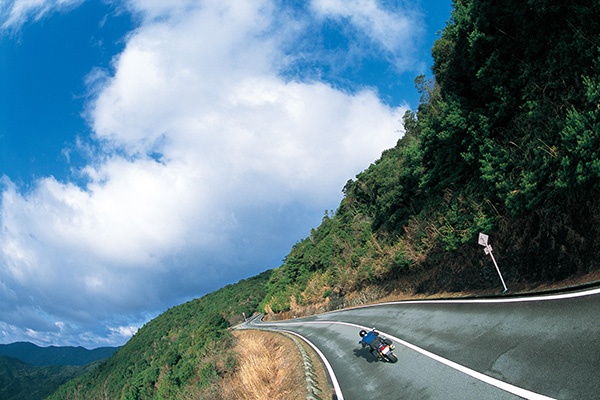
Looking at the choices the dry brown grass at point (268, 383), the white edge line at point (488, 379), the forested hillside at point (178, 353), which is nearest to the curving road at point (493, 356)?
the white edge line at point (488, 379)

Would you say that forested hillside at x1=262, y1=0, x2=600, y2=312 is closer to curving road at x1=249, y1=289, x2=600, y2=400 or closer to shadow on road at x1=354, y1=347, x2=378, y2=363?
curving road at x1=249, y1=289, x2=600, y2=400

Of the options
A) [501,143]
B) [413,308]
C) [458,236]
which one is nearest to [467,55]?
[501,143]

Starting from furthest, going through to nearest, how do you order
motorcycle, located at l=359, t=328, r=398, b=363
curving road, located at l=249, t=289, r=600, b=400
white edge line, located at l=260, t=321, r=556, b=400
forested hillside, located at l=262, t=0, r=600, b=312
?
forested hillside, located at l=262, t=0, r=600, b=312, motorcycle, located at l=359, t=328, r=398, b=363, curving road, located at l=249, t=289, r=600, b=400, white edge line, located at l=260, t=321, r=556, b=400

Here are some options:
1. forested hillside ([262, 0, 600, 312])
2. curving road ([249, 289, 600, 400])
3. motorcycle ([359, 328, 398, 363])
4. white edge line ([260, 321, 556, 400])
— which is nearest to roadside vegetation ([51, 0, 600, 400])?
forested hillside ([262, 0, 600, 312])

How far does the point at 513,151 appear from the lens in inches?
606

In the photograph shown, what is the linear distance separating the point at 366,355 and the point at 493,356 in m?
7.42

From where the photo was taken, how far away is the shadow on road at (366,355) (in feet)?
44.9

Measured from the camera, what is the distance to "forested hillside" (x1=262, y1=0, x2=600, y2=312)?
1203 cm

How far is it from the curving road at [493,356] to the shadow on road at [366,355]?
8 centimetres

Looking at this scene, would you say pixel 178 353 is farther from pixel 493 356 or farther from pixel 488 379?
pixel 488 379

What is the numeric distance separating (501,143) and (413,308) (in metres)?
9.95

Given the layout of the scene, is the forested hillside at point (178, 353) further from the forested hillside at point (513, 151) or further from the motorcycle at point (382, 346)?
the forested hillside at point (513, 151)

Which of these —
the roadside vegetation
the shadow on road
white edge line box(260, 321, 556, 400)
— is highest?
the roadside vegetation

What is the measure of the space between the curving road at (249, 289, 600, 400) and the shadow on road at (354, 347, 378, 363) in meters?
0.08
